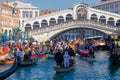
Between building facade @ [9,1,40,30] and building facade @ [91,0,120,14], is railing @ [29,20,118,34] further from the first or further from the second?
building facade @ [91,0,120,14]

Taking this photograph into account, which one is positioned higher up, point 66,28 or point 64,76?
point 66,28

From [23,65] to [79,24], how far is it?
23.3 meters

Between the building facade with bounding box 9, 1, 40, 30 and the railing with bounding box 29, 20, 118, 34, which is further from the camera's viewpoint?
the building facade with bounding box 9, 1, 40, 30

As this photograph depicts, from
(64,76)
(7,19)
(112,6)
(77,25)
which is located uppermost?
(112,6)

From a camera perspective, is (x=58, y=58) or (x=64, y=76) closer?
(x=58, y=58)

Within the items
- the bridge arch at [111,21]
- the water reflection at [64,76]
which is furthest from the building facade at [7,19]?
the water reflection at [64,76]

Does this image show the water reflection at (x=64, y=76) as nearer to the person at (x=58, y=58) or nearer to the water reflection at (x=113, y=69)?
the person at (x=58, y=58)

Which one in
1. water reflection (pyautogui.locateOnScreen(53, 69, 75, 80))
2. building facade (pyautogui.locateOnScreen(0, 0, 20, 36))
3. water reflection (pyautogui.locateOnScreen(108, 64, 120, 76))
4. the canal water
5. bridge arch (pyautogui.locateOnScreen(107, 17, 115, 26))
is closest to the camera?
water reflection (pyautogui.locateOnScreen(53, 69, 75, 80))

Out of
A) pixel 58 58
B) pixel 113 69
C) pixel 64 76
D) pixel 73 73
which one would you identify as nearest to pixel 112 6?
pixel 113 69

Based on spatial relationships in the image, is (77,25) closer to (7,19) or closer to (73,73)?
(7,19)

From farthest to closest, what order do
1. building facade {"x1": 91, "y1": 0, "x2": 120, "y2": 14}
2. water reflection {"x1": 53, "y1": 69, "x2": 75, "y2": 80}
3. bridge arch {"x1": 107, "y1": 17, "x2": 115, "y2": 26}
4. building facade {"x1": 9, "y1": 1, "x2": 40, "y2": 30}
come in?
building facade {"x1": 91, "y1": 0, "x2": 120, "y2": 14}
building facade {"x1": 9, "y1": 1, "x2": 40, "y2": 30}
bridge arch {"x1": 107, "y1": 17, "x2": 115, "y2": 26}
water reflection {"x1": 53, "y1": 69, "x2": 75, "y2": 80}

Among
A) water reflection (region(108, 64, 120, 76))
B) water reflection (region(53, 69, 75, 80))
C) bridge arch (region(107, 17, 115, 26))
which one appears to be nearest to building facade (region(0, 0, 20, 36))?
bridge arch (region(107, 17, 115, 26))

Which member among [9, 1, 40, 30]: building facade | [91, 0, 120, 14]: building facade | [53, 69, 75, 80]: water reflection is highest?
[91, 0, 120, 14]: building facade

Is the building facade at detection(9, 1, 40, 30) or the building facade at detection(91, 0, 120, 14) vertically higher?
the building facade at detection(91, 0, 120, 14)
